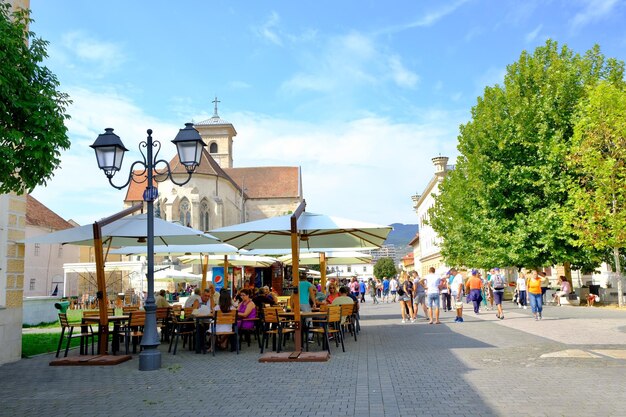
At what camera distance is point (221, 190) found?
233 ft

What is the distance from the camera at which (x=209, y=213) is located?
6806 cm

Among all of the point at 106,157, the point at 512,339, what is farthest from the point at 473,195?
the point at 106,157

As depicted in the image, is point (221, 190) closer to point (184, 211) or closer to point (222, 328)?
point (184, 211)

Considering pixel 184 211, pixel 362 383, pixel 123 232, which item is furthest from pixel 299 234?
pixel 184 211

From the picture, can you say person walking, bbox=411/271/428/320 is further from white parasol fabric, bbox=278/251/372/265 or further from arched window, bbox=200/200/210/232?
arched window, bbox=200/200/210/232

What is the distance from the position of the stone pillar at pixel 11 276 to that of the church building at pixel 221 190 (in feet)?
169

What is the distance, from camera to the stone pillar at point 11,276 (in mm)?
11398

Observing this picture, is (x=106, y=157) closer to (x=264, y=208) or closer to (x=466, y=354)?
(x=466, y=354)

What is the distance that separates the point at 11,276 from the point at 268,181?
80.6 meters

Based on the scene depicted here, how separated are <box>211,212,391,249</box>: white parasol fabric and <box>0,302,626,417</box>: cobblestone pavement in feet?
8.46

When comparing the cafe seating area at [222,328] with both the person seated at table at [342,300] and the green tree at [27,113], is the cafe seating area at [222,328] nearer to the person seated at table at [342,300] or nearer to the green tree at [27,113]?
the person seated at table at [342,300]

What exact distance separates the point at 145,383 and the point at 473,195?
25.1m

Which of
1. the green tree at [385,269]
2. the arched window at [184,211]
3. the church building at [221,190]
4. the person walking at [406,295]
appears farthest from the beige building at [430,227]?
the person walking at [406,295]

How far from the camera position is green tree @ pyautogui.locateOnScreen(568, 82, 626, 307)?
2330 cm
